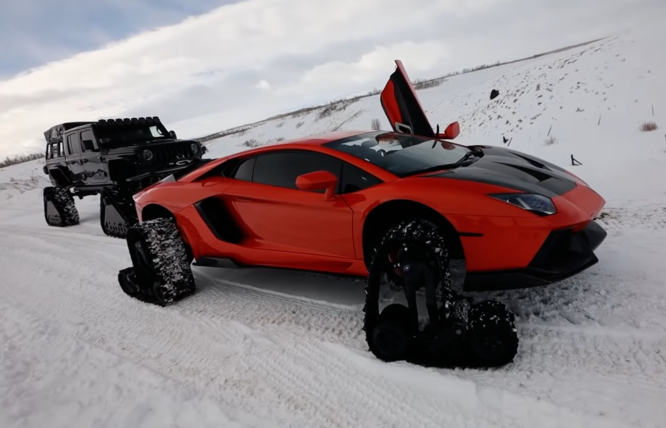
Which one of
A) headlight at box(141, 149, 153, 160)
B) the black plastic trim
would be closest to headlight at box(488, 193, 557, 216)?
the black plastic trim

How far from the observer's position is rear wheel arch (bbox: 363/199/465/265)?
9.47 feet

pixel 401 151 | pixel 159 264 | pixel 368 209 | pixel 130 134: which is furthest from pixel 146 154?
pixel 368 209

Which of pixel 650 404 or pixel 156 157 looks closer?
pixel 650 404

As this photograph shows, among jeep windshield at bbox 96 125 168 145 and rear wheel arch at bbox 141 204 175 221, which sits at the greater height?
jeep windshield at bbox 96 125 168 145

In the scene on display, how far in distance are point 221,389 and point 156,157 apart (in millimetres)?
5919

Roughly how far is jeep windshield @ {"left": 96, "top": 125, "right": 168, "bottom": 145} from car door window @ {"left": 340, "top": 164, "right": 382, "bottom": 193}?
641cm

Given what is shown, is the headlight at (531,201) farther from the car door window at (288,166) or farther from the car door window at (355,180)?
the car door window at (288,166)

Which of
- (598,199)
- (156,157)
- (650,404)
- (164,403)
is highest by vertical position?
(156,157)

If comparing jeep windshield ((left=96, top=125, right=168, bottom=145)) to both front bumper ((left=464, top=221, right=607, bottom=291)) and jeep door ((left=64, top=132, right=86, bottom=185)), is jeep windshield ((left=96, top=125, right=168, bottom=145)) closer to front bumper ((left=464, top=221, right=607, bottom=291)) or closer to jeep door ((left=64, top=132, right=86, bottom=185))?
jeep door ((left=64, top=132, right=86, bottom=185))

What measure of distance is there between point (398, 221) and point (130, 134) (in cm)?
717

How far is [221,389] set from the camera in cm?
258

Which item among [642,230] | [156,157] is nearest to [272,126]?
[156,157]

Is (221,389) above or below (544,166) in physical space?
below

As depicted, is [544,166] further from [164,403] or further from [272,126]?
[272,126]
